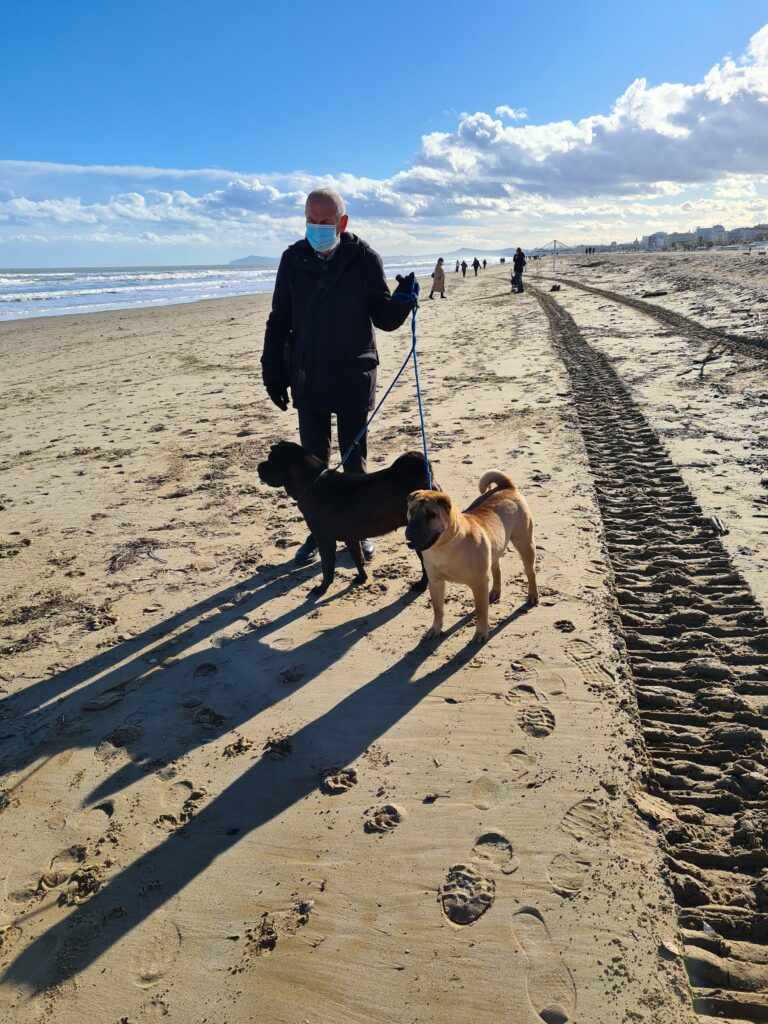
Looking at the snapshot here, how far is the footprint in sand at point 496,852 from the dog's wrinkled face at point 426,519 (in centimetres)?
148

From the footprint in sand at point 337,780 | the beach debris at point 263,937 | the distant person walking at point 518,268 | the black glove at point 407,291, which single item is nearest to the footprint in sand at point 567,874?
the footprint in sand at point 337,780

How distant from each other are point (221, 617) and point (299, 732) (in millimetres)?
1372

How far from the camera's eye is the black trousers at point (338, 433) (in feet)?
15.4

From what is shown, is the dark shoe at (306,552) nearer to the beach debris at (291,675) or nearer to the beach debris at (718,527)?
the beach debris at (291,675)

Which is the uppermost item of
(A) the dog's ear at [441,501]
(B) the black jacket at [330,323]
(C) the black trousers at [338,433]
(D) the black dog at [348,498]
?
(B) the black jacket at [330,323]

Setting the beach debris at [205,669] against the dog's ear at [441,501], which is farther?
the beach debris at [205,669]

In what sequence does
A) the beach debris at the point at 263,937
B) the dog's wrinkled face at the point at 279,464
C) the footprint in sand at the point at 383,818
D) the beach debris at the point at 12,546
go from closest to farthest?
the beach debris at the point at 263,937 < the footprint in sand at the point at 383,818 < the dog's wrinkled face at the point at 279,464 < the beach debris at the point at 12,546

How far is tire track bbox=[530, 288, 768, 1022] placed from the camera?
6.59 feet

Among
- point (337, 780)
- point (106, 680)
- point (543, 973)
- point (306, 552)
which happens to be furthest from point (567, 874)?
point (306, 552)

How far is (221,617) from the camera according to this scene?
13.8 ft

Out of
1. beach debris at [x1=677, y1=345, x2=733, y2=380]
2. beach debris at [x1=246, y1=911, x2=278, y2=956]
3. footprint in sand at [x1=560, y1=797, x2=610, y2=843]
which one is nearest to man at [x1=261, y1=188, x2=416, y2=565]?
footprint in sand at [x1=560, y1=797, x2=610, y2=843]

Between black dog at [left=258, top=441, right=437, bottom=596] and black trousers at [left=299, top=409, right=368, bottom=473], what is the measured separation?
0.36 metres

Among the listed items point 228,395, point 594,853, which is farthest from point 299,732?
point 228,395

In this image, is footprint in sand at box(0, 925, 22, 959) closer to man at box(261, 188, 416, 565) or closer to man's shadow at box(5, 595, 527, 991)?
man's shadow at box(5, 595, 527, 991)
